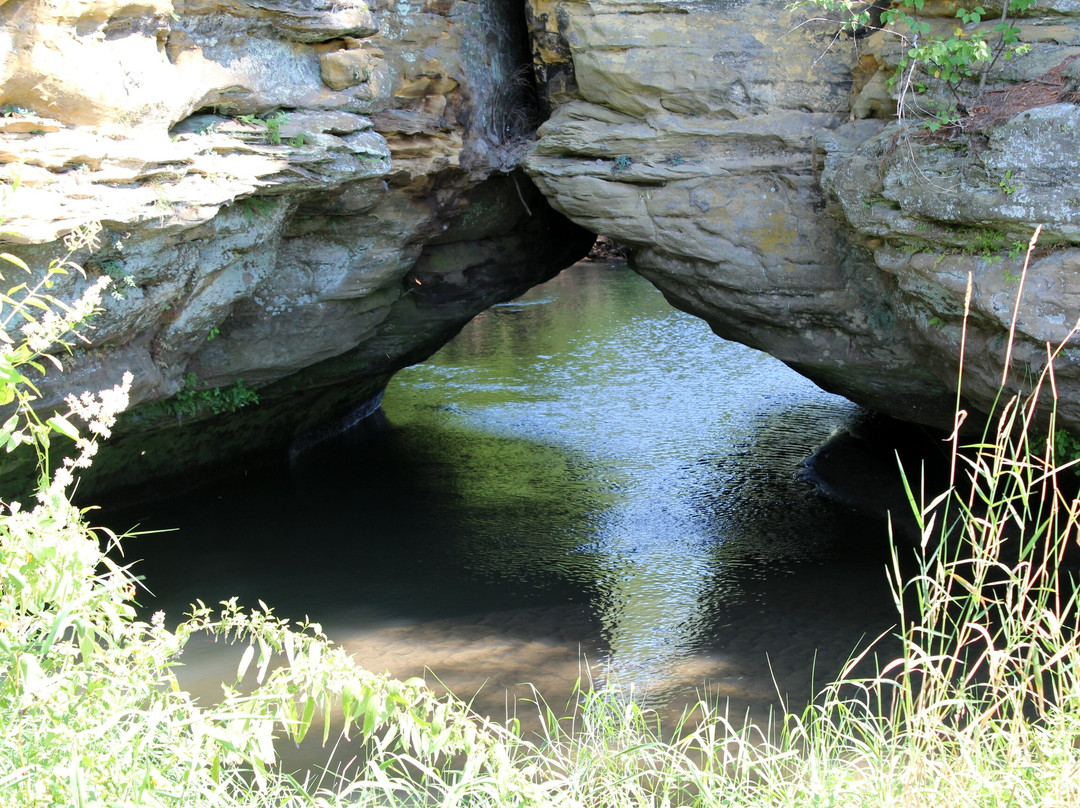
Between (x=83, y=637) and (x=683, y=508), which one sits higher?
(x=83, y=637)

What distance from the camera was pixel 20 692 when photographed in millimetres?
1909

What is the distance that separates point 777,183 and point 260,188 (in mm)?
3285

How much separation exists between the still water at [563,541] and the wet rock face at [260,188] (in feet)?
3.67

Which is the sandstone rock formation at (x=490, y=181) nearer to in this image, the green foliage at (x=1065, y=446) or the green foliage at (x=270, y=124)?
the green foliage at (x=270, y=124)

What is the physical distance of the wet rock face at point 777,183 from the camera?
200 inches

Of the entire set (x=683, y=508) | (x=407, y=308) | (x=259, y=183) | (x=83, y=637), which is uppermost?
(x=259, y=183)

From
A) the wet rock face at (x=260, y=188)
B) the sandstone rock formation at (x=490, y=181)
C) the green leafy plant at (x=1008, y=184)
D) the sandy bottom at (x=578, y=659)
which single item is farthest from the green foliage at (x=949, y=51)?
the sandy bottom at (x=578, y=659)

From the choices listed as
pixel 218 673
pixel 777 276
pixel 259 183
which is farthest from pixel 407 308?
pixel 218 673

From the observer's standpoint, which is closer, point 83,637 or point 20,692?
point 83,637

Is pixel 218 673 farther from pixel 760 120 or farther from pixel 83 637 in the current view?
pixel 760 120

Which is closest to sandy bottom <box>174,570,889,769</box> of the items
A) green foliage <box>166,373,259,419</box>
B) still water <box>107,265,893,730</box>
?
still water <box>107,265,893,730</box>

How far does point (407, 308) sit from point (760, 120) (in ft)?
11.4

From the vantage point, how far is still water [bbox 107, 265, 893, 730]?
5.20 m

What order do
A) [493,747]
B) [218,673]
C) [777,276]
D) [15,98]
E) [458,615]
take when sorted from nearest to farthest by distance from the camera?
[493,747]
[15,98]
[218,673]
[458,615]
[777,276]
